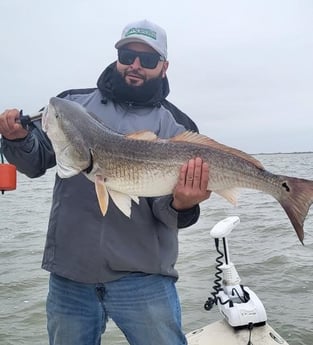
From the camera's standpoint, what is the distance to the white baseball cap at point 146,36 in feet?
11.5

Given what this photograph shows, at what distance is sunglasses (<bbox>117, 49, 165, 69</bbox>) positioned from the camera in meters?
3.51

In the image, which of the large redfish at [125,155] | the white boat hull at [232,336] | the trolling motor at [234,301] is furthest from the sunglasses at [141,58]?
the white boat hull at [232,336]

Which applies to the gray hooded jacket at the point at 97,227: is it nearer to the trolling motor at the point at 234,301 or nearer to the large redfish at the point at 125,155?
the large redfish at the point at 125,155

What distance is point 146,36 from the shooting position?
3533 millimetres

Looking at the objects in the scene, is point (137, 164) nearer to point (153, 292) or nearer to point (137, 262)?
point (137, 262)

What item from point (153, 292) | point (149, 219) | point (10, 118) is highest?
point (10, 118)

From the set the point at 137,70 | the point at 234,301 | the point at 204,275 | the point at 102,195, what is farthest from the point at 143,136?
the point at 204,275

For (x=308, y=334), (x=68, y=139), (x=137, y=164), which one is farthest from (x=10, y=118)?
(x=308, y=334)

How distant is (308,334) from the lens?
6.76m

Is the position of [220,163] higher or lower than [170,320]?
higher

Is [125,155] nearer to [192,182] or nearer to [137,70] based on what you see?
[192,182]

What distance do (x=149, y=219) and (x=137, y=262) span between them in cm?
32

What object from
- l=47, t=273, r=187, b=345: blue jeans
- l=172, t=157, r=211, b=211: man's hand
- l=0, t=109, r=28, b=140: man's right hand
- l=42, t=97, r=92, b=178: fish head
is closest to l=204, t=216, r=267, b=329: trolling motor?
l=47, t=273, r=187, b=345: blue jeans

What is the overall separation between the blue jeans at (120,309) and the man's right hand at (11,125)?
41.9 inches
